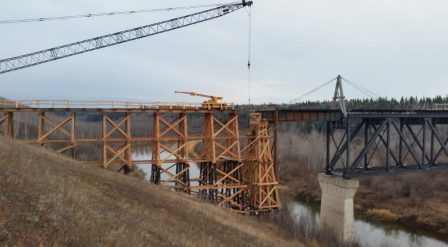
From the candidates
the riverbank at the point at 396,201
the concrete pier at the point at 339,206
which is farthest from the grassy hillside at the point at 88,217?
the riverbank at the point at 396,201

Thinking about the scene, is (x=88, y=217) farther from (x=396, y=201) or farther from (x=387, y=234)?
(x=396, y=201)

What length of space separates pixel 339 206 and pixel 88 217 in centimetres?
2345

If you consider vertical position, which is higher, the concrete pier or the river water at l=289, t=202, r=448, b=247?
the concrete pier

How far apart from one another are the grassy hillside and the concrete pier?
1429 centimetres

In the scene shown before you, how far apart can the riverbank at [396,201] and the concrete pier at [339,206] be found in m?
18.0

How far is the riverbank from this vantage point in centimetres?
4559

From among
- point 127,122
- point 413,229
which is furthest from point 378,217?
point 127,122

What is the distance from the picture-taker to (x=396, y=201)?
53656 millimetres

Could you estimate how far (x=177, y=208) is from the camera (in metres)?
18.4

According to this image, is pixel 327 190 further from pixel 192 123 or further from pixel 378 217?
pixel 192 123

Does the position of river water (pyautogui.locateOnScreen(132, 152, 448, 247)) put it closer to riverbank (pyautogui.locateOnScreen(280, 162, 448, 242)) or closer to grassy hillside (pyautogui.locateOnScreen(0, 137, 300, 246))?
riverbank (pyautogui.locateOnScreen(280, 162, 448, 242))

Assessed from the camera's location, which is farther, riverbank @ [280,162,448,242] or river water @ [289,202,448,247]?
riverbank @ [280,162,448,242]

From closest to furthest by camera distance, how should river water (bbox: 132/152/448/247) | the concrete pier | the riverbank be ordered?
the concrete pier → river water (bbox: 132/152/448/247) → the riverbank

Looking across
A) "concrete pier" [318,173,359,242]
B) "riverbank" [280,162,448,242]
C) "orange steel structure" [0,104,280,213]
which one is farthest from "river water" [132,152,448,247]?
"orange steel structure" [0,104,280,213]
